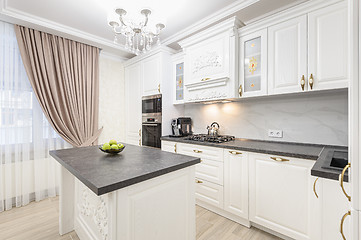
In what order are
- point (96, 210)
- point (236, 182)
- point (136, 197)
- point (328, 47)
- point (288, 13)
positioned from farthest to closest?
point (236, 182), point (288, 13), point (328, 47), point (96, 210), point (136, 197)

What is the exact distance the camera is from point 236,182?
6.57 feet

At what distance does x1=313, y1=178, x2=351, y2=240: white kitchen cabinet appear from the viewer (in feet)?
3.55

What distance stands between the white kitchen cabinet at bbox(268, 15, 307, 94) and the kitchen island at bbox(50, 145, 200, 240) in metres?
1.36

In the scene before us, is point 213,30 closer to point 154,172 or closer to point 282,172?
point 282,172

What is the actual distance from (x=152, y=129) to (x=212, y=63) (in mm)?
1554

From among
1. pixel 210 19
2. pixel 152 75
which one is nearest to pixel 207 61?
pixel 210 19

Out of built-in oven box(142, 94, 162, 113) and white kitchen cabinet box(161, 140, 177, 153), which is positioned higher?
built-in oven box(142, 94, 162, 113)

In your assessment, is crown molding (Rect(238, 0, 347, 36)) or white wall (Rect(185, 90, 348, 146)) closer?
crown molding (Rect(238, 0, 347, 36))

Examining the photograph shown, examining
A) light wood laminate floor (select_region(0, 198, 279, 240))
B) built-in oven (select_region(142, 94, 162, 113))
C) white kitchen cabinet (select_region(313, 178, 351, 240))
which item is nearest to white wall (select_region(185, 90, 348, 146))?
built-in oven (select_region(142, 94, 162, 113))

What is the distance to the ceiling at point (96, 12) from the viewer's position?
2.14 meters

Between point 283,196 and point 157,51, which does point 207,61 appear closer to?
point 157,51

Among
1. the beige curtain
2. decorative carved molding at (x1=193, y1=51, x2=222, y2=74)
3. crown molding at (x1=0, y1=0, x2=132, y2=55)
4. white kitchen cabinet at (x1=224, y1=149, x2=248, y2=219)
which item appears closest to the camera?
white kitchen cabinet at (x1=224, y1=149, x2=248, y2=219)

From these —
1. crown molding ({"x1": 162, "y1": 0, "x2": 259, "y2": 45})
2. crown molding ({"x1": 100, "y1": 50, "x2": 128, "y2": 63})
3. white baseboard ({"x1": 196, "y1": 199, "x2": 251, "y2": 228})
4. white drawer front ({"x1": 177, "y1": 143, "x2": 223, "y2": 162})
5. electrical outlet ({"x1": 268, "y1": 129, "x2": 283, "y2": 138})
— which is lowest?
white baseboard ({"x1": 196, "y1": 199, "x2": 251, "y2": 228})

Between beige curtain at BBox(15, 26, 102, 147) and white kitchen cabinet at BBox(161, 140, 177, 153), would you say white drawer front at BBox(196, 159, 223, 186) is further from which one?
beige curtain at BBox(15, 26, 102, 147)
